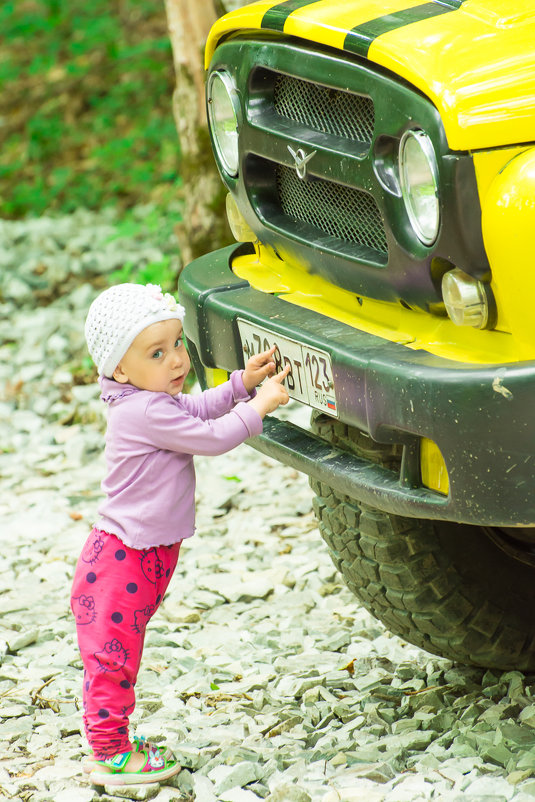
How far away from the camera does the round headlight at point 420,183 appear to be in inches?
91.0

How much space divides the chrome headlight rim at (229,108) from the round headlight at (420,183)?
0.78 m

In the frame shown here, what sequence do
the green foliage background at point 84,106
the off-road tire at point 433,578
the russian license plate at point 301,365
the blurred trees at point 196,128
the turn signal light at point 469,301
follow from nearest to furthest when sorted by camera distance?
the turn signal light at point 469,301
the russian license plate at point 301,365
the off-road tire at point 433,578
the blurred trees at point 196,128
the green foliage background at point 84,106

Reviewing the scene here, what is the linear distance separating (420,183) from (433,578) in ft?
3.40

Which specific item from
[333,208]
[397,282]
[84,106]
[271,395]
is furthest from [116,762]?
[84,106]

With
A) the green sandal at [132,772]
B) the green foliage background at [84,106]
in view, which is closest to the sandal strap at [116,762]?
the green sandal at [132,772]

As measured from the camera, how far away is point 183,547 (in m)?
4.23

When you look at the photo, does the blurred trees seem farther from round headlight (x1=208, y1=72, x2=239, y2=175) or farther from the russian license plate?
the russian license plate

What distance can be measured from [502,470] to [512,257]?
397mm

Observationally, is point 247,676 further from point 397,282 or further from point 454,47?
point 454,47

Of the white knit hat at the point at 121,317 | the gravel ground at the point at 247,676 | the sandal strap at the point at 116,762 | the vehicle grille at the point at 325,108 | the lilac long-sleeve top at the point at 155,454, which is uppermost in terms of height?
the vehicle grille at the point at 325,108

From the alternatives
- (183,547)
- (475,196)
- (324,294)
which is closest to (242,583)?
(183,547)

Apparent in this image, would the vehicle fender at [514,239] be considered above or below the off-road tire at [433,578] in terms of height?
above

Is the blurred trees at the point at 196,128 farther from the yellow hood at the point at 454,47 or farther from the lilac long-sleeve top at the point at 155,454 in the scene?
the lilac long-sleeve top at the point at 155,454

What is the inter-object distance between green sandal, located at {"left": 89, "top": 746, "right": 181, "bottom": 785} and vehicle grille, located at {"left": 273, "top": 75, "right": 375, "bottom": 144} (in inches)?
59.2
